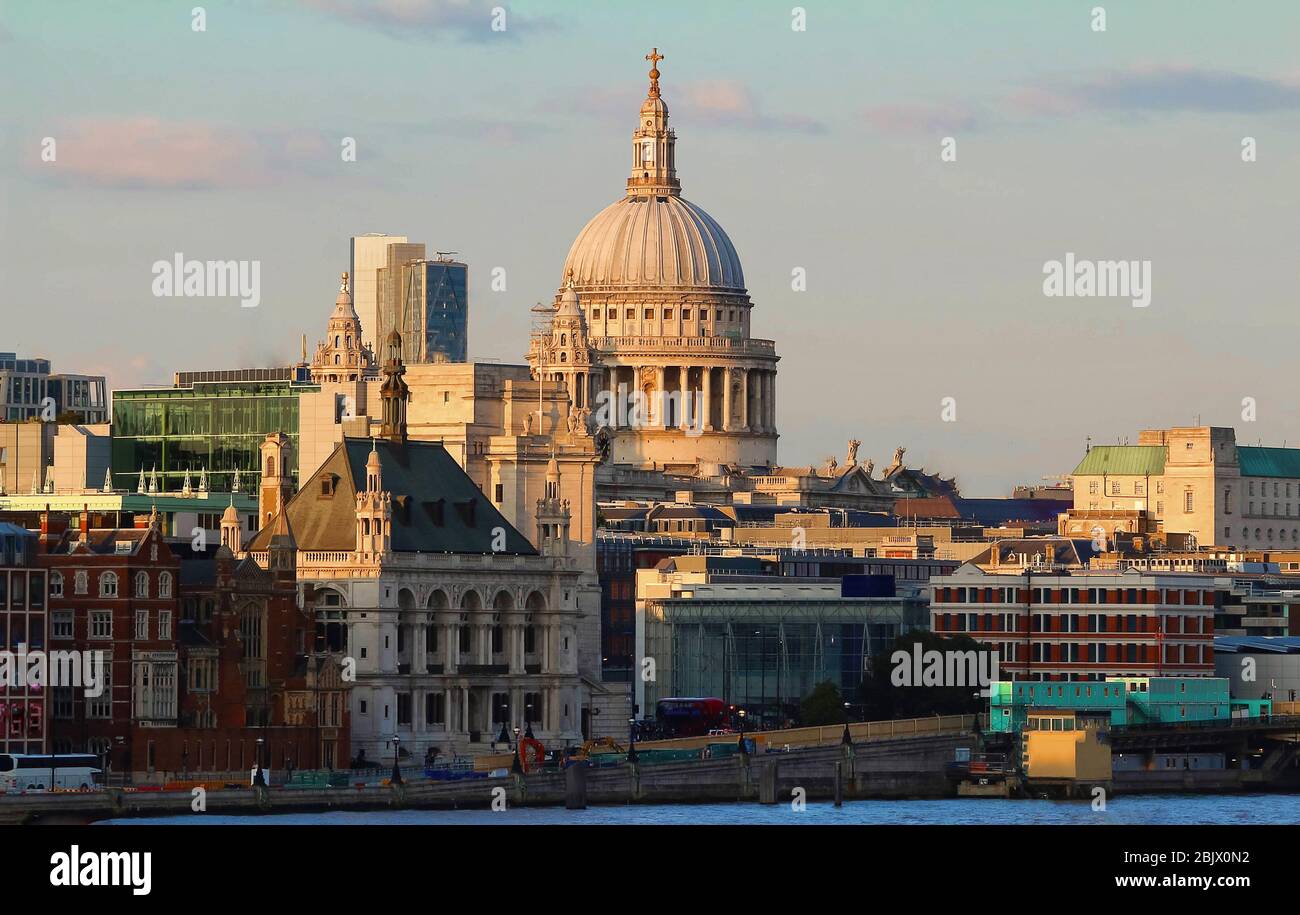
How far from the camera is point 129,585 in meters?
131

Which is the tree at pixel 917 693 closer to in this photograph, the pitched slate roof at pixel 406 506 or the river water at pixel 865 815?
the pitched slate roof at pixel 406 506

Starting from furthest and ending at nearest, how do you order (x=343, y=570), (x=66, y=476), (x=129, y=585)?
(x=66, y=476) → (x=343, y=570) → (x=129, y=585)

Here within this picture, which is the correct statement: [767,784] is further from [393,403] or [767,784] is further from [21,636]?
[393,403]

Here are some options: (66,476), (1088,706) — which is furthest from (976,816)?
(66,476)

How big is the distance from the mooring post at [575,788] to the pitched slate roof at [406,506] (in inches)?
649

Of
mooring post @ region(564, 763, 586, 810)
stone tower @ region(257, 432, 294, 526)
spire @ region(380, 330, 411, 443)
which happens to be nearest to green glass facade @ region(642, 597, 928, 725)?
spire @ region(380, 330, 411, 443)

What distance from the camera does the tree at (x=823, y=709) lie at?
154 metres

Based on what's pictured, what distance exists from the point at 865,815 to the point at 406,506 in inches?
1093

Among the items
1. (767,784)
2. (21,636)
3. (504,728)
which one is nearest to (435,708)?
(504,728)

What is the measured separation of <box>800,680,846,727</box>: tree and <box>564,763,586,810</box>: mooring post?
24322mm

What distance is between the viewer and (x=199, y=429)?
179m

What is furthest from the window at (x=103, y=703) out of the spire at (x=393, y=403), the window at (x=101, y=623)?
the spire at (x=393, y=403)
